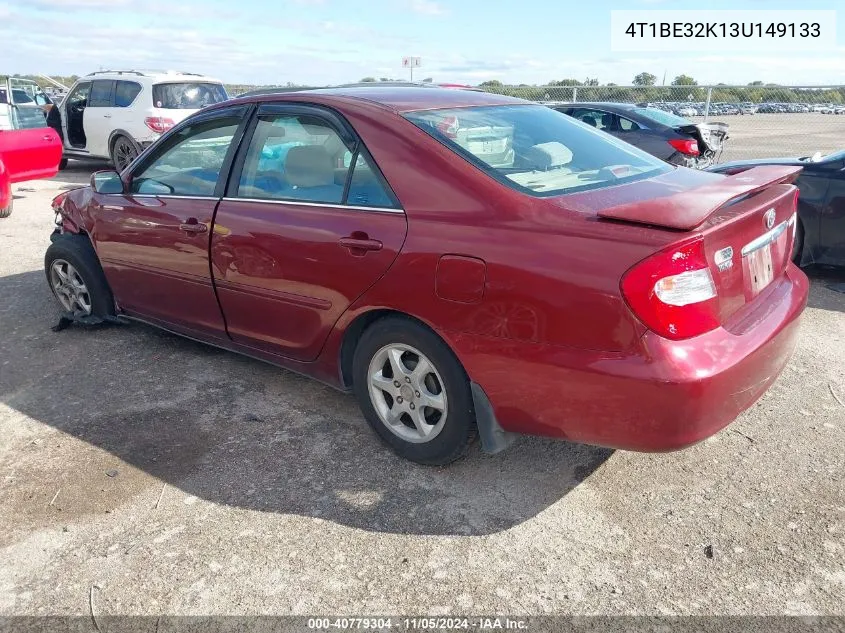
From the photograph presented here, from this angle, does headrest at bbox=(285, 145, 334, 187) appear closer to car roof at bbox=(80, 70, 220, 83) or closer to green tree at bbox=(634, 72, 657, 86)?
car roof at bbox=(80, 70, 220, 83)

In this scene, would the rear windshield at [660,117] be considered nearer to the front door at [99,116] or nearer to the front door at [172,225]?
the front door at [172,225]

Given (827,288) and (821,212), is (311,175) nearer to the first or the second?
(821,212)

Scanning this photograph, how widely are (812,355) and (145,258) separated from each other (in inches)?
163

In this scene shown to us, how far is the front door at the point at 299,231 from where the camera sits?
3064 millimetres

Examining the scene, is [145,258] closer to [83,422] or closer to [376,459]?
[83,422]

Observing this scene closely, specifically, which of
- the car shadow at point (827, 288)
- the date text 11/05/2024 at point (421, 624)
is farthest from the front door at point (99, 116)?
the date text 11/05/2024 at point (421, 624)

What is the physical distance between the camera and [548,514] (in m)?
2.84

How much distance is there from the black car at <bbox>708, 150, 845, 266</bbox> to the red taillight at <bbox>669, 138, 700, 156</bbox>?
4317 millimetres

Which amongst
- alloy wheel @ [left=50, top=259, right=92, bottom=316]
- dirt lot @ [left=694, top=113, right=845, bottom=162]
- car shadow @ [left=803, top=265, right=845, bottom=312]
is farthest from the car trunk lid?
dirt lot @ [left=694, top=113, right=845, bottom=162]

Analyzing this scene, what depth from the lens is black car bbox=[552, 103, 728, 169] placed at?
33.5 feet

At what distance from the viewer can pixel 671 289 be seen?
7.79 ft

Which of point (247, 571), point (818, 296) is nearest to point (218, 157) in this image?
point (247, 571)

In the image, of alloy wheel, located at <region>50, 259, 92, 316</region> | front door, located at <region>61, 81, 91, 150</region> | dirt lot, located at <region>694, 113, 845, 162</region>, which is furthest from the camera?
dirt lot, located at <region>694, 113, 845, 162</region>

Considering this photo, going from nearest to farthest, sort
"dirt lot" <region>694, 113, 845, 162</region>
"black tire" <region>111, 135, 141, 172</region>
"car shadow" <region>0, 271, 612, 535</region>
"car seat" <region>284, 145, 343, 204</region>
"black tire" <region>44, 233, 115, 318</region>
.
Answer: "car shadow" <region>0, 271, 612, 535</region> → "car seat" <region>284, 145, 343, 204</region> → "black tire" <region>44, 233, 115, 318</region> → "black tire" <region>111, 135, 141, 172</region> → "dirt lot" <region>694, 113, 845, 162</region>
